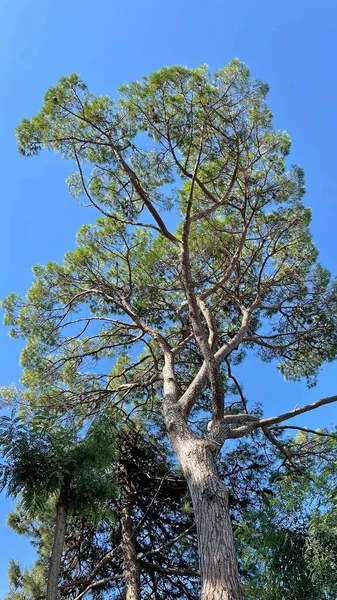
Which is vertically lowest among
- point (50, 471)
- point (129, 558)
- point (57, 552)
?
point (57, 552)

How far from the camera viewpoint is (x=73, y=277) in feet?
25.8

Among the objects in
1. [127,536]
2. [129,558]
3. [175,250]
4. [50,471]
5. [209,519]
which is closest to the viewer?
[209,519]

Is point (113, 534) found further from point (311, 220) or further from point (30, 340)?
point (311, 220)

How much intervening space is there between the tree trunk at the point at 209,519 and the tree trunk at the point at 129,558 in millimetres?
2264

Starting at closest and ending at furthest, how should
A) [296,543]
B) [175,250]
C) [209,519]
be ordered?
[209,519]
[296,543]
[175,250]

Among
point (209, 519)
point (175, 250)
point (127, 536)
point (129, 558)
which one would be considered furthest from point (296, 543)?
point (175, 250)

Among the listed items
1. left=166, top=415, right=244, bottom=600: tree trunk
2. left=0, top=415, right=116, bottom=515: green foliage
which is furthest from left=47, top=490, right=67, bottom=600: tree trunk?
left=166, top=415, right=244, bottom=600: tree trunk

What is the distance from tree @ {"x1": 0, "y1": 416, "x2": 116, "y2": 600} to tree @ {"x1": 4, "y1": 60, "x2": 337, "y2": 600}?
1567 mm

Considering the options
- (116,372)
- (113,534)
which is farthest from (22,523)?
(116,372)

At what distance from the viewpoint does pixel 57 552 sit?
12.3 ft

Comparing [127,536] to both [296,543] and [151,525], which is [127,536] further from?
[296,543]

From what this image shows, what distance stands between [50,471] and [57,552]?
63 cm

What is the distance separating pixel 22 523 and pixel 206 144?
21.0 feet

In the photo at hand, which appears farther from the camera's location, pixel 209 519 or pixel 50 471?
pixel 50 471
